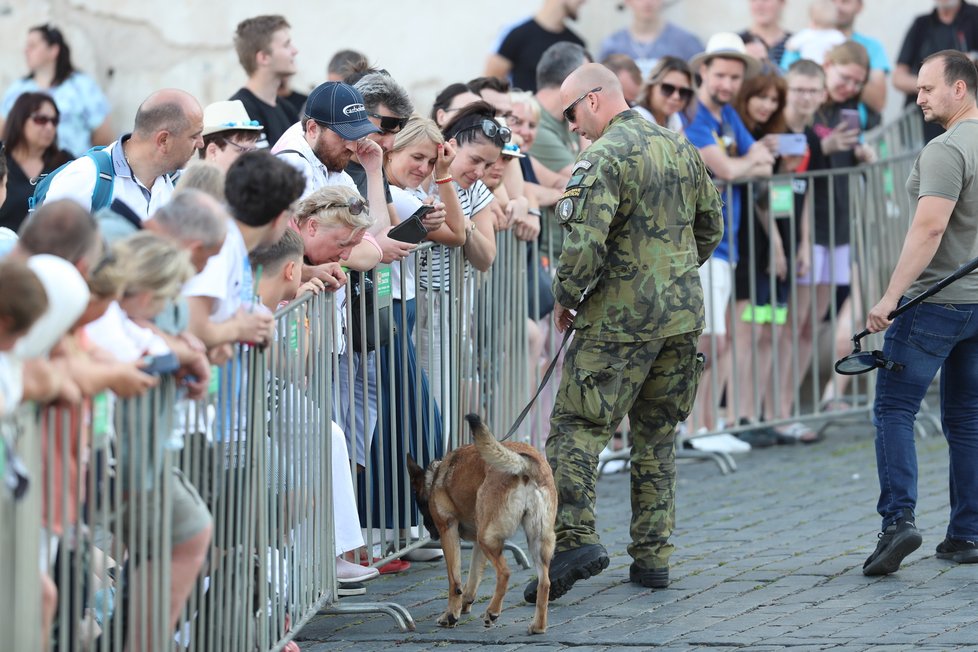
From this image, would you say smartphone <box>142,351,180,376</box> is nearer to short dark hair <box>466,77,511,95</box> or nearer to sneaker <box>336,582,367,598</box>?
sneaker <box>336,582,367,598</box>

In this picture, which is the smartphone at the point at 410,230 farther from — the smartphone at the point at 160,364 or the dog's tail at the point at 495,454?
the smartphone at the point at 160,364

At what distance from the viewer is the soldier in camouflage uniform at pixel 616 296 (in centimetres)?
645

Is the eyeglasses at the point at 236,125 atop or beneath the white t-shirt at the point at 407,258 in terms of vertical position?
atop

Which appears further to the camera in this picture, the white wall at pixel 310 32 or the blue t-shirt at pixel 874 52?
the white wall at pixel 310 32

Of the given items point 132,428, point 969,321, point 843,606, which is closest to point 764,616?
point 843,606

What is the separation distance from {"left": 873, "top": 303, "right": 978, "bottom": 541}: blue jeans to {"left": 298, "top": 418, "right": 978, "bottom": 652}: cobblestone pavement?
0.95ft

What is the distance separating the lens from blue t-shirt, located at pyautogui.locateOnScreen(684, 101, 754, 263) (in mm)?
10055

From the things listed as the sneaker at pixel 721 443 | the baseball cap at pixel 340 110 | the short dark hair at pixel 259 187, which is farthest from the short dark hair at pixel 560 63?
the short dark hair at pixel 259 187

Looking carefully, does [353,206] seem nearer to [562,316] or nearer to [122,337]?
[562,316]

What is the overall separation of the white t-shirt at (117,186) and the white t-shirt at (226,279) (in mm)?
1409

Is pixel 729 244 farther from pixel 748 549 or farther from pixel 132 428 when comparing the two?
pixel 132 428

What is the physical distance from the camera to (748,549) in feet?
24.8

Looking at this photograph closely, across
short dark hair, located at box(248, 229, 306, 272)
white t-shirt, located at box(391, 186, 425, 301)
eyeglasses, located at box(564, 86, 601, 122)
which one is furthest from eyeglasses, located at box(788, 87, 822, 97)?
short dark hair, located at box(248, 229, 306, 272)

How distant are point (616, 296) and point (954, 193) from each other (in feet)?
4.82
